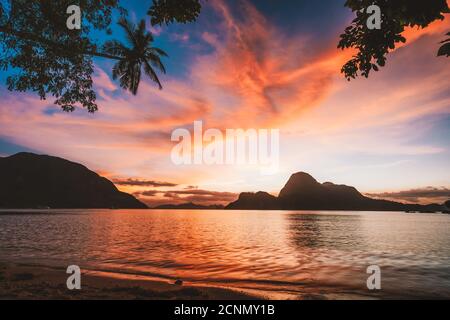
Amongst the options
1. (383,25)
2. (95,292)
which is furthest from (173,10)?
(95,292)

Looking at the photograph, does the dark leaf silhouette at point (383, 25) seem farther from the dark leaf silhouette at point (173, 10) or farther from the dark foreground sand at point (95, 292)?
the dark foreground sand at point (95, 292)

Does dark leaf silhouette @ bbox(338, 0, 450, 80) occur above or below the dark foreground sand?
above

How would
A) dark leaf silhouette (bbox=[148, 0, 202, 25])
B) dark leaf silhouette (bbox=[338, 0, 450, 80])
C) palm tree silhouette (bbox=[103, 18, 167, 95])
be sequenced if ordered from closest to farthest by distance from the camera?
1. dark leaf silhouette (bbox=[338, 0, 450, 80])
2. dark leaf silhouette (bbox=[148, 0, 202, 25])
3. palm tree silhouette (bbox=[103, 18, 167, 95])

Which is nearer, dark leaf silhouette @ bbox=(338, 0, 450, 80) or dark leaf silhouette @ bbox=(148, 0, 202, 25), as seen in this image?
dark leaf silhouette @ bbox=(338, 0, 450, 80)

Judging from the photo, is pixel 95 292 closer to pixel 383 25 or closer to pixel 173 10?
pixel 173 10

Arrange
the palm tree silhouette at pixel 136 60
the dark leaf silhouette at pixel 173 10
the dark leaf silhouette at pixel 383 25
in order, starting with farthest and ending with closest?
the palm tree silhouette at pixel 136 60
the dark leaf silhouette at pixel 173 10
the dark leaf silhouette at pixel 383 25

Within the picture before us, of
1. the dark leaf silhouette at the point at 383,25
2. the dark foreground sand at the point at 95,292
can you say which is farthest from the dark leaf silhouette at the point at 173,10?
the dark foreground sand at the point at 95,292

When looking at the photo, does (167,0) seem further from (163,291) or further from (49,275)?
(49,275)

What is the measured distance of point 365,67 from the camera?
10.9 m

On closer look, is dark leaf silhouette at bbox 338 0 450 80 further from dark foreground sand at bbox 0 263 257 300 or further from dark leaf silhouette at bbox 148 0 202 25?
dark foreground sand at bbox 0 263 257 300

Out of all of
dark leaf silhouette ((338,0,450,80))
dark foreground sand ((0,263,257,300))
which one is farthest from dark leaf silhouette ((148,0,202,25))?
dark foreground sand ((0,263,257,300))
